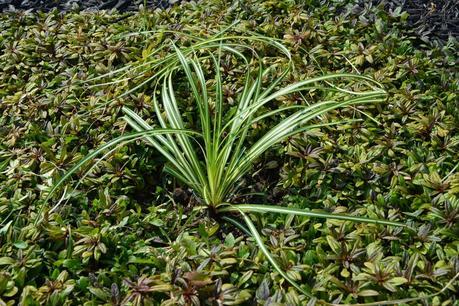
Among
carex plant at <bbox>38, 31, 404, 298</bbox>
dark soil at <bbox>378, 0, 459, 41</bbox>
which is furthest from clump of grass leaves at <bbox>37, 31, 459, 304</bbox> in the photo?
dark soil at <bbox>378, 0, 459, 41</bbox>

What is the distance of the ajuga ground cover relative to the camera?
2090 millimetres

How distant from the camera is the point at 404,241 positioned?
2230 millimetres

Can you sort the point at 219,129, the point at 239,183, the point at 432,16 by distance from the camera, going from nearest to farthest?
the point at 219,129 < the point at 239,183 < the point at 432,16

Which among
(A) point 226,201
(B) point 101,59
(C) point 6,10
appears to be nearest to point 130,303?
(A) point 226,201

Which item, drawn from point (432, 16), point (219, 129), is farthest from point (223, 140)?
point (432, 16)

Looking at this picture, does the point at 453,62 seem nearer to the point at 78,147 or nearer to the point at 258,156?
the point at 258,156

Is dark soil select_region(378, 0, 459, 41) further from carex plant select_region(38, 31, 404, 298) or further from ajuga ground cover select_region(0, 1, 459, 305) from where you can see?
carex plant select_region(38, 31, 404, 298)

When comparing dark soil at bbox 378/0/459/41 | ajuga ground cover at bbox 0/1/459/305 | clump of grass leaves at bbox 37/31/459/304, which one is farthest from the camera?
dark soil at bbox 378/0/459/41

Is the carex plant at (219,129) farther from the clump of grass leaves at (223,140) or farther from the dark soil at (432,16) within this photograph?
the dark soil at (432,16)

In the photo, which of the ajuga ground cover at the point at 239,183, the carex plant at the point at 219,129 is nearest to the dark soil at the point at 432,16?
the ajuga ground cover at the point at 239,183

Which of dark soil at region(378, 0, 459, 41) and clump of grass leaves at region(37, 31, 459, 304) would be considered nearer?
clump of grass leaves at region(37, 31, 459, 304)

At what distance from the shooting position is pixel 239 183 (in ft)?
8.46

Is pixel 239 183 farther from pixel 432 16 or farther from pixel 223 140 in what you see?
pixel 432 16

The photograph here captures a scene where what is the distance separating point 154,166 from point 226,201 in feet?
1.25
